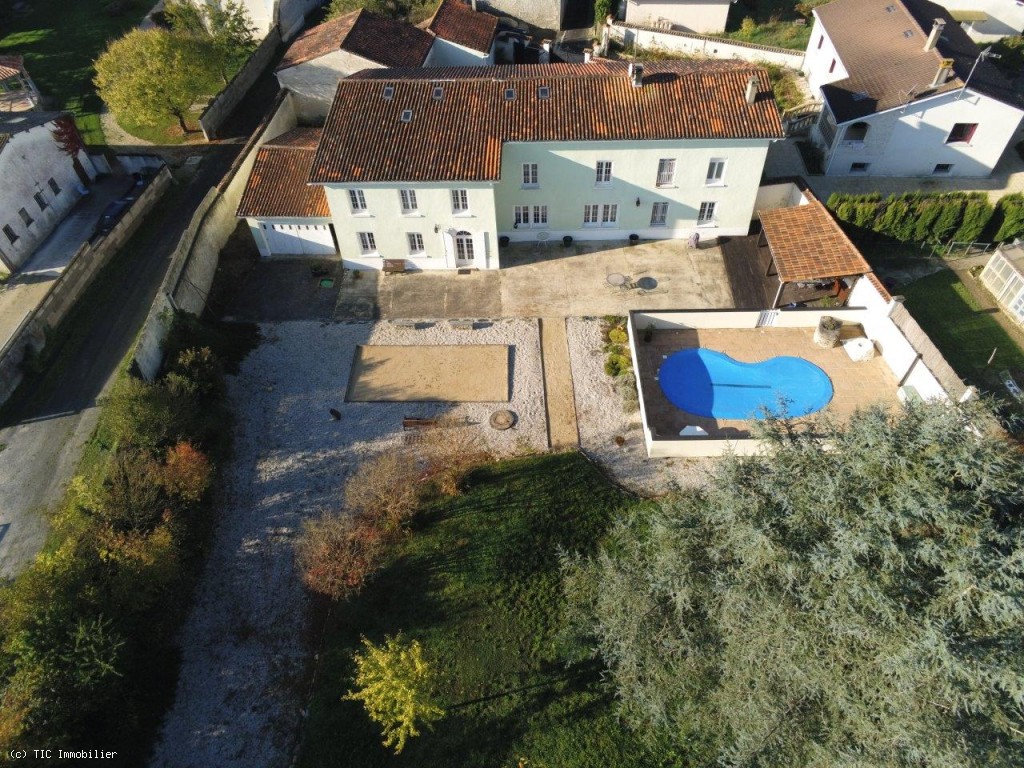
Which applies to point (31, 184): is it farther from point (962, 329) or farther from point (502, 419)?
point (962, 329)

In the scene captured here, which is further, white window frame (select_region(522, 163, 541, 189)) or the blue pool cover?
white window frame (select_region(522, 163, 541, 189))

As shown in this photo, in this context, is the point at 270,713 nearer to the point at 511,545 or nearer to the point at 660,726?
the point at 511,545

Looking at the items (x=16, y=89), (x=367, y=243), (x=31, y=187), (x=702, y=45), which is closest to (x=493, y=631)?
(x=367, y=243)

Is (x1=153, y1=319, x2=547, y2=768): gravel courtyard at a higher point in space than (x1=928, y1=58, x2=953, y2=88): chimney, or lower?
lower

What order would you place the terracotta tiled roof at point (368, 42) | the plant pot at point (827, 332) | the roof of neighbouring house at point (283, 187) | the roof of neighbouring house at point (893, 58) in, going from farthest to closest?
the terracotta tiled roof at point (368, 42) → the roof of neighbouring house at point (893, 58) → the roof of neighbouring house at point (283, 187) → the plant pot at point (827, 332)

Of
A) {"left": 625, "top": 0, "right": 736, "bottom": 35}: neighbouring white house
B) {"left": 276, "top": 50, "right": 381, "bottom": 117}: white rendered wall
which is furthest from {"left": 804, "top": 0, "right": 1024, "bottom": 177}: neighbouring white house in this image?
{"left": 276, "top": 50, "right": 381, "bottom": 117}: white rendered wall

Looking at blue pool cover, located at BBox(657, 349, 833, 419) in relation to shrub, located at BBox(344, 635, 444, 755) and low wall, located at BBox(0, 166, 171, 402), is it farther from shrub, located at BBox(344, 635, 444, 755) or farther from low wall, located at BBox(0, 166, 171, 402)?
low wall, located at BBox(0, 166, 171, 402)

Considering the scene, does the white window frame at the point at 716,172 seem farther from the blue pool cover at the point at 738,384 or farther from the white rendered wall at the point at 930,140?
the white rendered wall at the point at 930,140

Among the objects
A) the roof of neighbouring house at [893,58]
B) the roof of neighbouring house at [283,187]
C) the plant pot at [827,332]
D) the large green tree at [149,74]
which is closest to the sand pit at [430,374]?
the roof of neighbouring house at [283,187]
